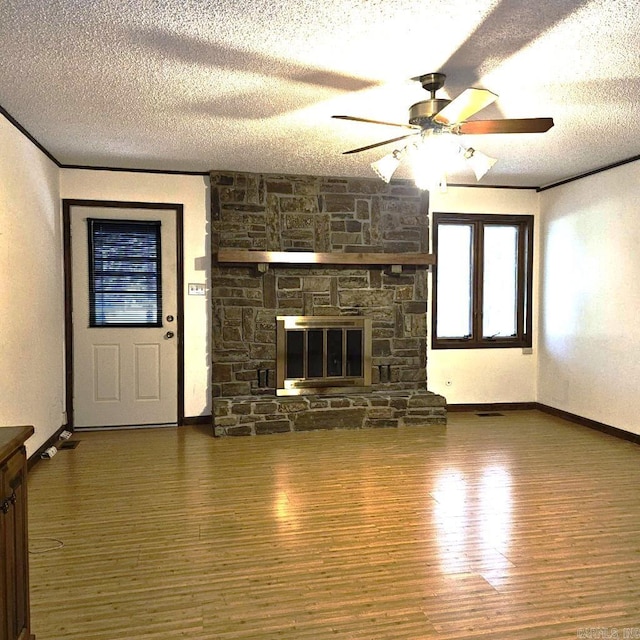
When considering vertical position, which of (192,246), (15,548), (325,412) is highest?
(192,246)

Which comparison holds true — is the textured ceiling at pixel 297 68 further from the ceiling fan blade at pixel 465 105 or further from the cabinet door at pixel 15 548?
the cabinet door at pixel 15 548

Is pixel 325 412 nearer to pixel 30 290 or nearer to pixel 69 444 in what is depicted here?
pixel 69 444

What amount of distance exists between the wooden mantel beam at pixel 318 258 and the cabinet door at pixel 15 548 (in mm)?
3379

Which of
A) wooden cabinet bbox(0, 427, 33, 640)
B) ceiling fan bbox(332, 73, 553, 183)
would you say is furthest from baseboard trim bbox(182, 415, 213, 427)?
wooden cabinet bbox(0, 427, 33, 640)

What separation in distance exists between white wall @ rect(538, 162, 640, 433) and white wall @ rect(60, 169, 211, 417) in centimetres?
368

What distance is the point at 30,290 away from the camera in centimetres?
407

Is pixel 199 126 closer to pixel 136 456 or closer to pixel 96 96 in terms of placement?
pixel 96 96

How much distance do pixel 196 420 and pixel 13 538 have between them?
3.70 metres

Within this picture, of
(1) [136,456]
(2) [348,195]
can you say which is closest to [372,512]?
(1) [136,456]

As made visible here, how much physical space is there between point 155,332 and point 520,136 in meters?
3.68

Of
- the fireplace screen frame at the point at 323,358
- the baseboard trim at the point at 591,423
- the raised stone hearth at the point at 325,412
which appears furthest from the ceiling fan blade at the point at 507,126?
the baseboard trim at the point at 591,423

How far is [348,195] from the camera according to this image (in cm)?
546

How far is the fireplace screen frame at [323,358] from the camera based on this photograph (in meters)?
5.34

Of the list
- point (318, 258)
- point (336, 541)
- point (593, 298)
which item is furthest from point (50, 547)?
point (593, 298)
